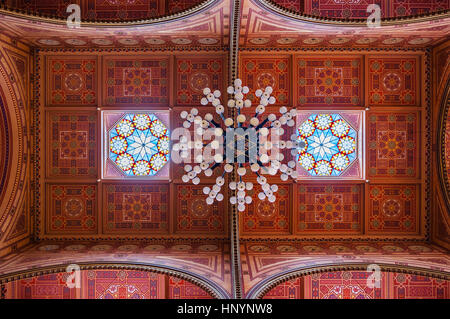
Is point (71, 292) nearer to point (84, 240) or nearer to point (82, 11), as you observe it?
point (84, 240)

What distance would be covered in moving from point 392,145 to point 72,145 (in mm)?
7956

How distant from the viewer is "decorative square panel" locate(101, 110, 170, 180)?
8.70m

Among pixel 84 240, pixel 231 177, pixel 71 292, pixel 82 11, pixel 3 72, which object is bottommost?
pixel 71 292

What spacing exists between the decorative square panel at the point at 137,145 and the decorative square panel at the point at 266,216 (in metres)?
2.28

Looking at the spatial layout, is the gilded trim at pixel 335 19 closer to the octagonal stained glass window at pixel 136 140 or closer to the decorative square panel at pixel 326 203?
the decorative square panel at pixel 326 203

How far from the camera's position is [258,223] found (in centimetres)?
848

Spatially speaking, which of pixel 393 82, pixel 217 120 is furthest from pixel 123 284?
pixel 393 82

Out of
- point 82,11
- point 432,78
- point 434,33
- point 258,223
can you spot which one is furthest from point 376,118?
point 82,11

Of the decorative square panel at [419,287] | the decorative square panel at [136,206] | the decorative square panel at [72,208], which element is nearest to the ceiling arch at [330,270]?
the decorative square panel at [419,287]

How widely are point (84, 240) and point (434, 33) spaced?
30.3 ft

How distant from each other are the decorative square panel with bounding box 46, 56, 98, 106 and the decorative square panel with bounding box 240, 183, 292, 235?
4.64 m

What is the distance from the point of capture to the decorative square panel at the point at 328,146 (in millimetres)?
8664

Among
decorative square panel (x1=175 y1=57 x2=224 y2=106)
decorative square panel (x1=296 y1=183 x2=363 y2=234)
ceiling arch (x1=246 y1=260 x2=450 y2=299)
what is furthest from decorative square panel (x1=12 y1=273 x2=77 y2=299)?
decorative square panel (x1=296 y1=183 x2=363 y2=234)

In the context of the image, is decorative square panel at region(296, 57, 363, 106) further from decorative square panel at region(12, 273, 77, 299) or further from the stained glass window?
decorative square panel at region(12, 273, 77, 299)
